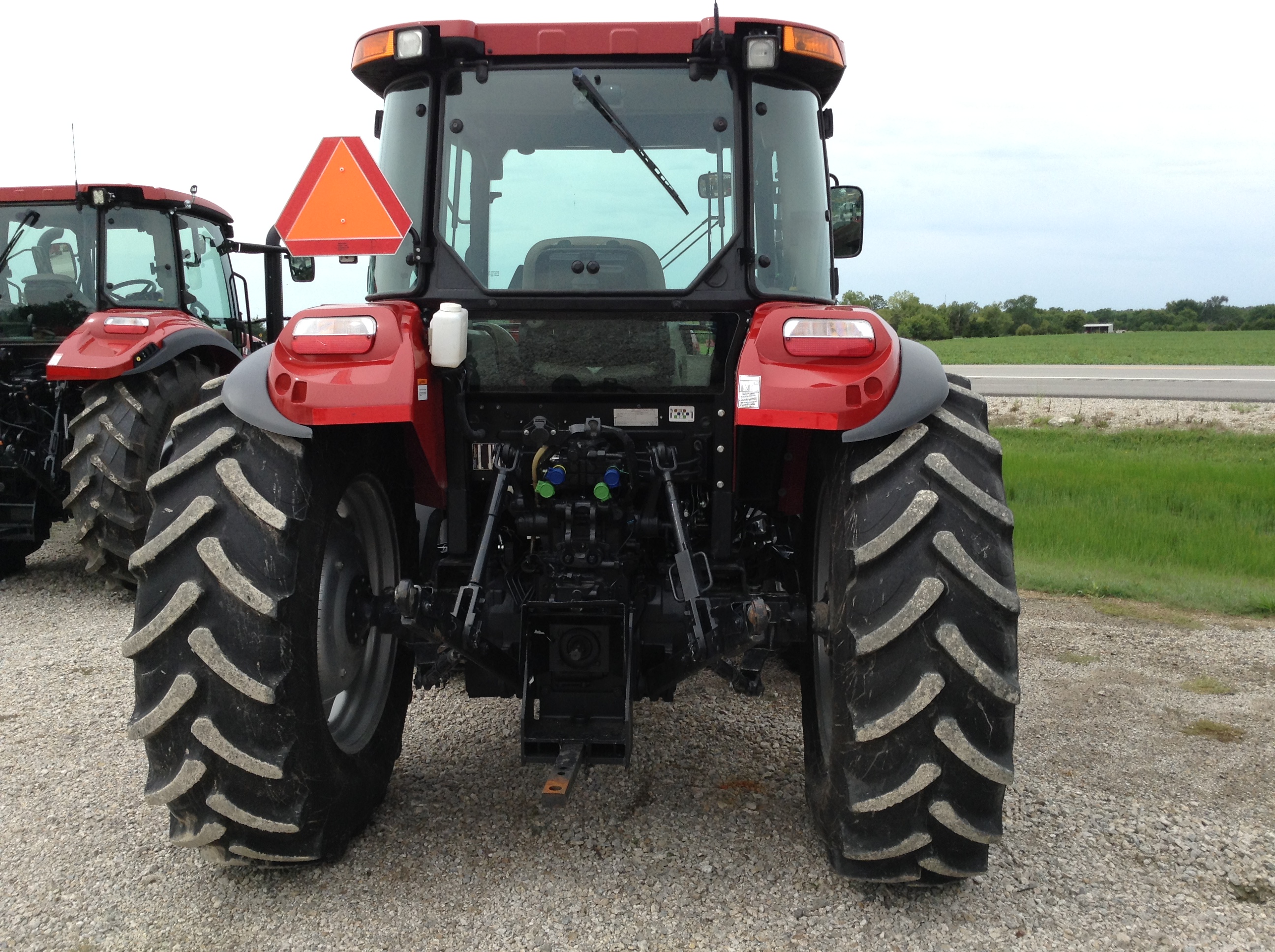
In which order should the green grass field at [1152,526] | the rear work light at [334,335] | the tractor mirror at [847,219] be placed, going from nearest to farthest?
the rear work light at [334,335] < the tractor mirror at [847,219] < the green grass field at [1152,526]

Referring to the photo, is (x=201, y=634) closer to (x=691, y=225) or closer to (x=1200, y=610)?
(x=691, y=225)

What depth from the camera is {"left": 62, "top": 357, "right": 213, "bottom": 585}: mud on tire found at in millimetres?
6047

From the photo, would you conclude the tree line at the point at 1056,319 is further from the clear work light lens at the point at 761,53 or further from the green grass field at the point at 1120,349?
the clear work light lens at the point at 761,53

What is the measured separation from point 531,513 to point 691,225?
3.25 feet

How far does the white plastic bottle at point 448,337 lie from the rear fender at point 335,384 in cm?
6

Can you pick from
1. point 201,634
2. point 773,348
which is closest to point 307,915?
point 201,634

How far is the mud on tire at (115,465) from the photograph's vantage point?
19.8 feet

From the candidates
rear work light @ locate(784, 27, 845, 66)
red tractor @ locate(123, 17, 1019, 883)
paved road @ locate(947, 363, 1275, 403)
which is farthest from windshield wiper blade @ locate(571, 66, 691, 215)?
paved road @ locate(947, 363, 1275, 403)

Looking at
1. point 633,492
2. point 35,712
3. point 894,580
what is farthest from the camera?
point 35,712

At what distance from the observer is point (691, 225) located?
3.16 m

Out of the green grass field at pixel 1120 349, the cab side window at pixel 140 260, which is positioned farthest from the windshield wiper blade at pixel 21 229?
the green grass field at pixel 1120 349

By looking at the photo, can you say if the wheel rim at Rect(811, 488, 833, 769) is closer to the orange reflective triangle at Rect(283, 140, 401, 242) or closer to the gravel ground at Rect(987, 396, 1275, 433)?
the orange reflective triangle at Rect(283, 140, 401, 242)

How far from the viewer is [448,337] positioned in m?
2.86

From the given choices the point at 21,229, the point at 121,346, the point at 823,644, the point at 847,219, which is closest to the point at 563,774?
the point at 823,644
